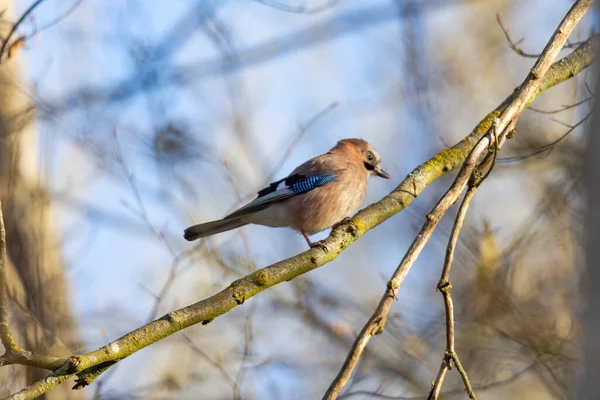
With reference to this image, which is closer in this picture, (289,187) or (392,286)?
(392,286)

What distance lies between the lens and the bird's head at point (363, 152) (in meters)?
7.76

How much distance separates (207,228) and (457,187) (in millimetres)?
2868

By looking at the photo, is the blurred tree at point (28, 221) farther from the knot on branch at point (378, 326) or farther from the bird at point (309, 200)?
the knot on branch at point (378, 326)

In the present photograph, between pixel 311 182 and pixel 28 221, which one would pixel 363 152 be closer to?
pixel 311 182

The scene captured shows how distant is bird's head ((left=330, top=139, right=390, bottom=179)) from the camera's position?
25.5 feet

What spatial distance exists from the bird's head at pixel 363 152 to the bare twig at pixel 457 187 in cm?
335

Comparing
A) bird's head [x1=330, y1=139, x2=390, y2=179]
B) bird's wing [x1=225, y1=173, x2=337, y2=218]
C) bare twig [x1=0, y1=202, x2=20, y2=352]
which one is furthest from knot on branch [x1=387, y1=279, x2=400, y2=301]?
bird's head [x1=330, y1=139, x2=390, y2=179]

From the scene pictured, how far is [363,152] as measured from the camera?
785cm

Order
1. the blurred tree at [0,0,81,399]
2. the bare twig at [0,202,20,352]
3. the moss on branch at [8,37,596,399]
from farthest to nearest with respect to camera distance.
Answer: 1. the blurred tree at [0,0,81,399]
2. the bare twig at [0,202,20,352]
3. the moss on branch at [8,37,596,399]

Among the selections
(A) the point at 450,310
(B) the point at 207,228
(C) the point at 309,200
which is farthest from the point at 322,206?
(A) the point at 450,310

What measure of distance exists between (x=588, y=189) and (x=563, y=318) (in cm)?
749

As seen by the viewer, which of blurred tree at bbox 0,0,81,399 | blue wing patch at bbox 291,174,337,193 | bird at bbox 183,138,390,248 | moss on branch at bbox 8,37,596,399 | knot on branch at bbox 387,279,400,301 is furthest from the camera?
blurred tree at bbox 0,0,81,399

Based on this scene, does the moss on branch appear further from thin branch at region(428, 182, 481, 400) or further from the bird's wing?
the bird's wing

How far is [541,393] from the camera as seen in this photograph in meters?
9.59
